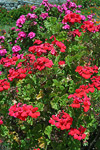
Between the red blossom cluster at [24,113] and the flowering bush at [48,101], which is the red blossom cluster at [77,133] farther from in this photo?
the red blossom cluster at [24,113]

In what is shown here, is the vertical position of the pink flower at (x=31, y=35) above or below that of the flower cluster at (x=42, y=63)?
below

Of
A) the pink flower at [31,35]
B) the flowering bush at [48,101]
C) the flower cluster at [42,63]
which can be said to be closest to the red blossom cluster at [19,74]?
the flowering bush at [48,101]

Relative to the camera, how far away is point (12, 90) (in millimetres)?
2668

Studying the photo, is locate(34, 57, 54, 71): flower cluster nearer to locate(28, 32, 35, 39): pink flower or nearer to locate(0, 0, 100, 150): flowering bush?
locate(0, 0, 100, 150): flowering bush

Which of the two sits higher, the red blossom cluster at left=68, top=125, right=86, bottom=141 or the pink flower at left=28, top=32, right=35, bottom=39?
the red blossom cluster at left=68, top=125, right=86, bottom=141

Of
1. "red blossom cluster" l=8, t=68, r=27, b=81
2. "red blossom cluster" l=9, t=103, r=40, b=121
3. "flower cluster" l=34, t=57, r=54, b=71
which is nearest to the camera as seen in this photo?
"red blossom cluster" l=9, t=103, r=40, b=121

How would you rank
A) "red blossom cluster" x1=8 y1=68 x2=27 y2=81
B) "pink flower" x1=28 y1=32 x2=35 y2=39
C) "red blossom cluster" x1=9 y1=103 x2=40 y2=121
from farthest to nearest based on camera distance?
"pink flower" x1=28 y1=32 x2=35 y2=39 < "red blossom cluster" x1=8 y1=68 x2=27 y2=81 < "red blossom cluster" x1=9 y1=103 x2=40 y2=121

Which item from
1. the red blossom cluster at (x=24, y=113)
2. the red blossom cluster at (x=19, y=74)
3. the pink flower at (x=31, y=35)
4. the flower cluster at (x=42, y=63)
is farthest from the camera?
the pink flower at (x=31, y=35)

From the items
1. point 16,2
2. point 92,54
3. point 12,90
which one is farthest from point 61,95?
point 16,2

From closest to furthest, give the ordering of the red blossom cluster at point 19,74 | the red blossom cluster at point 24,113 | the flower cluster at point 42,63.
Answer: the red blossom cluster at point 24,113, the flower cluster at point 42,63, the red blossom cluster at point 19,74

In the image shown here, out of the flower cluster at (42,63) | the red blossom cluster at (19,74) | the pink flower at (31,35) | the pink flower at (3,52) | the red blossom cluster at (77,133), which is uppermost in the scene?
the flower cluster at (42,63)

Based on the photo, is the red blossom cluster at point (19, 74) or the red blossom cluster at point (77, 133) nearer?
the red blossom cluster at point (77, 133)

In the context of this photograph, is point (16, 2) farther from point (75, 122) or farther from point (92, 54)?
point (75, 122)

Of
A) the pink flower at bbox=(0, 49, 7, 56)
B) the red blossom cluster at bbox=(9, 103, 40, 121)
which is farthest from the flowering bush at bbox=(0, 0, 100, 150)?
the pink flower at bbox=(0, 49, 7, 56)
